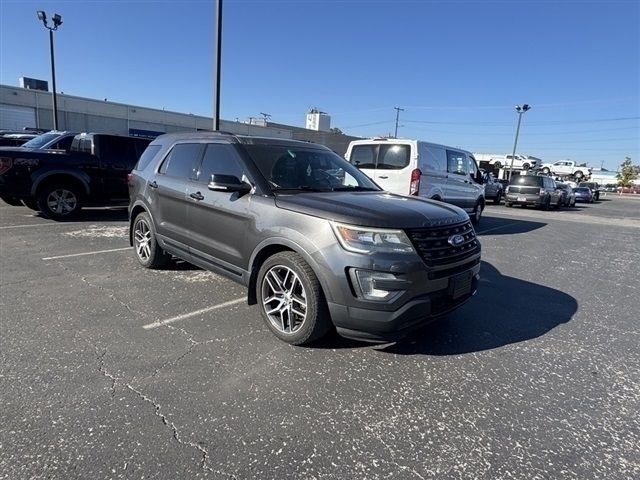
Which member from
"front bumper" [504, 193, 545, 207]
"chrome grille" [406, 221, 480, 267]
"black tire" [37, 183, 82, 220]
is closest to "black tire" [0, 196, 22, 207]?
"black tire" [37, 183, 82, 220]

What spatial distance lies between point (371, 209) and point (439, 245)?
2.05ft

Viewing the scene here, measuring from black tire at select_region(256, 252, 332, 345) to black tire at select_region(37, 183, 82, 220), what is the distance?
7.32 metres

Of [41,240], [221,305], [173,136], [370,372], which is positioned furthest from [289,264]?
[41,240]

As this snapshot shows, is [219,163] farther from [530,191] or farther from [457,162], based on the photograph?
[530,191]

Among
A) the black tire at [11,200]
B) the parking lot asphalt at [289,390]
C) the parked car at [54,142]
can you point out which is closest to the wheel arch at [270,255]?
the parking lot asphalt at [289,390]

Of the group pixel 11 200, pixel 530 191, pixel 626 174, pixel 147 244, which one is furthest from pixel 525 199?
pixel 626 174

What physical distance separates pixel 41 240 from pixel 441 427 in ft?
23.8

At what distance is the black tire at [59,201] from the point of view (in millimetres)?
8812

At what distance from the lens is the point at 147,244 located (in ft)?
18.8

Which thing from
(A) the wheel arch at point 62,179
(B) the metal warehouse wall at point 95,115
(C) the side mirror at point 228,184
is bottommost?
(A) the wheel arch at point 62,179

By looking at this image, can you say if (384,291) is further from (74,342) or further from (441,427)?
(74,342)

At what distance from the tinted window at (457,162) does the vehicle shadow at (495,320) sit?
17.6 feet

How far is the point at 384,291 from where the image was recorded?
3.11m

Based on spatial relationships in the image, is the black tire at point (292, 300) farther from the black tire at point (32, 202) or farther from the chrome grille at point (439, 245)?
the black tire at point (32, 202)
